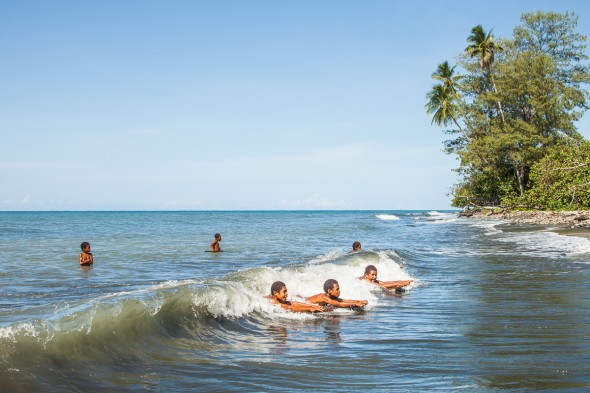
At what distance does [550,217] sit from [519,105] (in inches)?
469

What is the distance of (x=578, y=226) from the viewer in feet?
104

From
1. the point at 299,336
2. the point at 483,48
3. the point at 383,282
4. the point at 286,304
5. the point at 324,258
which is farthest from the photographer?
the point at 483,48

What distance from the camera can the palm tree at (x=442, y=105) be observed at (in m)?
51.9

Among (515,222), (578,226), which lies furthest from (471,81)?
(578,226)

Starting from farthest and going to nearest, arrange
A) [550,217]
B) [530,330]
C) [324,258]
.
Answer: [550,217]
[324,258]
[530,330]

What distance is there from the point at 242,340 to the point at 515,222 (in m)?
36.8

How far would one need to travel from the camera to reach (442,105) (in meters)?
52.1

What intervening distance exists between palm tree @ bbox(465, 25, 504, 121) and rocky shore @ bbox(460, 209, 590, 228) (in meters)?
10.7

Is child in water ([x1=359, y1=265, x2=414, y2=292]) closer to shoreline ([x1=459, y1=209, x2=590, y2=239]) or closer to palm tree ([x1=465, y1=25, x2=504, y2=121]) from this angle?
shoreline ([x1=459, y1=209, x2=590, y2=239])

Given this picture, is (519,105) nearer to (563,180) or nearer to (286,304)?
(563,180)

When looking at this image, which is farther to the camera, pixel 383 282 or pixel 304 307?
pixel 383 282

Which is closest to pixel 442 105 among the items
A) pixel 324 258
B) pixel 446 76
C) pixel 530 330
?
pixel 446 76

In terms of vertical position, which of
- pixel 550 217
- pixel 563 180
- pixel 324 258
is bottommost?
pixel 324 258

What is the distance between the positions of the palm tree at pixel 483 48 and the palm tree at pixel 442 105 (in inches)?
154
